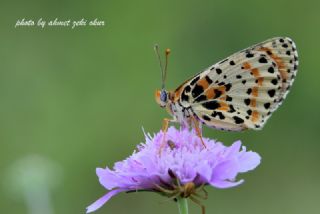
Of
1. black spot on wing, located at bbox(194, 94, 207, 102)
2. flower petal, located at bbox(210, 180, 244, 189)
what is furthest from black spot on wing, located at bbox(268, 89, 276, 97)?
flower petal, located at bbox(210, 180, 244, 189)

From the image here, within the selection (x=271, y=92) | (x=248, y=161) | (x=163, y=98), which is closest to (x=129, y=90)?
(x=163, y=98)

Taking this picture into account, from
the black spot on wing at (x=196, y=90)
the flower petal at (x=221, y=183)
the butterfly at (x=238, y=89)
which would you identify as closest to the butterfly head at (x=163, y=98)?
the butterfly at (x=238, y=89)

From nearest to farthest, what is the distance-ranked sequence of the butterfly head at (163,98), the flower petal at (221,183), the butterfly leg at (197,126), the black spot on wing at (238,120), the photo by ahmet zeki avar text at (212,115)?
1. the flower petal at (221,183)
2. the photo by ahmet zeki avar text at (212,115)
3. the butterfly leg at (197,126)
4. the black spot on wing at (238,120)
5. the butterfly head at (163,98)

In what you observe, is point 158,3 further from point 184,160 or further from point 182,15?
point 184,160

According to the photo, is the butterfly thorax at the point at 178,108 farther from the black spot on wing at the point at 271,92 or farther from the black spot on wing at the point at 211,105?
the black spot on wing at the point at 271,92

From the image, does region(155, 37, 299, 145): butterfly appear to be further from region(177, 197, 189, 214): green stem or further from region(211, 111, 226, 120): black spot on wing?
region(177, 197, 189, 214): green stem

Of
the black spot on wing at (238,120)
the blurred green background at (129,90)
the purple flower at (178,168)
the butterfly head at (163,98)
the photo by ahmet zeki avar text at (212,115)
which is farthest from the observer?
the blurred green background at (129,90)

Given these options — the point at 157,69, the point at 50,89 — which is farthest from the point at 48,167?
the point at 157,69
